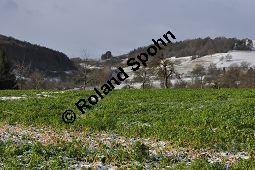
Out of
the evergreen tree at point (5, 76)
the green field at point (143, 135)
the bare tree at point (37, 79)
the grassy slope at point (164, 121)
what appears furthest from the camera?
the bare tree at point (37, 79)

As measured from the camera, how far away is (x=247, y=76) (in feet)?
539

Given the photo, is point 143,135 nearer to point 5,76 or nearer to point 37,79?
point 5,76

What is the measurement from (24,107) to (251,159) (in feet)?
64.9

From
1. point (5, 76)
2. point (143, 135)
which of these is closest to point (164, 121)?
point (143, 135)

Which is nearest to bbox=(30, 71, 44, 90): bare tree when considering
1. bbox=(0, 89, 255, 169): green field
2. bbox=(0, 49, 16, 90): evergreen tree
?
bbox=(0, 49, 16, 90): evergreen tree

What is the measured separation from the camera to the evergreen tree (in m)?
102

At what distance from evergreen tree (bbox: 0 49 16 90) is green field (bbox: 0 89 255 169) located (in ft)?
231

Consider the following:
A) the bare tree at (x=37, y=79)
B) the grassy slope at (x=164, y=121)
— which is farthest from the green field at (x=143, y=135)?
the bare tree at (x=37, y=79)

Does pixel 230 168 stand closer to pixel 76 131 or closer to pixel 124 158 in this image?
pixel 124 158

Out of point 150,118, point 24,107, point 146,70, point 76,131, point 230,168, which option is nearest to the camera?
point 230,168

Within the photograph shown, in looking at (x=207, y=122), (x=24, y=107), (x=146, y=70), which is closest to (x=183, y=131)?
(x=207, y=122)

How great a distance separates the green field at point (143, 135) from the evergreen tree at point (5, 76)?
231ft

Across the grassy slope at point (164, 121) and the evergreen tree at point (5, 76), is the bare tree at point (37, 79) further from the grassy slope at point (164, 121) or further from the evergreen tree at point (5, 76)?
the grassy slope at point (164, 121)

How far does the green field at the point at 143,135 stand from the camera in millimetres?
15336
